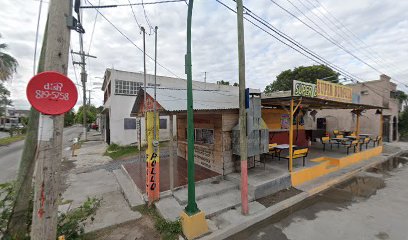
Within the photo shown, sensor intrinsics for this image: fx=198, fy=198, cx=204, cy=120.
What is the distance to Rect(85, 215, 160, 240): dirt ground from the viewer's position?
454 centimetres

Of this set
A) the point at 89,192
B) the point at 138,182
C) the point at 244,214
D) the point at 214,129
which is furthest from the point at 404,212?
→ the point at 89,192

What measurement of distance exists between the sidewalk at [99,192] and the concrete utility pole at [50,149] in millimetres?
1758

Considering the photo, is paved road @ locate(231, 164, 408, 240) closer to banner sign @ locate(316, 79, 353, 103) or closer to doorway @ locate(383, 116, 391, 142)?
banner sign @ locate(316, 79, 353, 103)

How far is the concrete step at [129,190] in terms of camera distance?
6.18 m

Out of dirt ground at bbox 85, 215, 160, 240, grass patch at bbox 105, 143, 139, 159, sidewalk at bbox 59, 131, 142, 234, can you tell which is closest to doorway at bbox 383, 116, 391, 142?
grass patch at bbox 105, 143, 139, 159

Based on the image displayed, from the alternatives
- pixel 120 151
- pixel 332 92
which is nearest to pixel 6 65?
pixel 120 151

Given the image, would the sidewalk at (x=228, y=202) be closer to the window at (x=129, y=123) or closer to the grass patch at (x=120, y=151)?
the grass patch at (x=120, y=151)

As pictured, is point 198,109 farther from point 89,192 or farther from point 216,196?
point 89,192

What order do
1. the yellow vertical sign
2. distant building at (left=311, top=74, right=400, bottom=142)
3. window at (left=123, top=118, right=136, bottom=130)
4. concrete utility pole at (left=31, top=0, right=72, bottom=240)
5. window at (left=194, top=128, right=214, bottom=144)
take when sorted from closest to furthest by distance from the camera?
concrete utility pole at (left=31, top=0, right=72, bottom=240), the yellow vertical sign, window at (left=194, top=128, right=214, bottom=144), window at (left=123, top=118, right=136, bottom=130), distant building at (left=311, top=74, right=400, bottom=142)

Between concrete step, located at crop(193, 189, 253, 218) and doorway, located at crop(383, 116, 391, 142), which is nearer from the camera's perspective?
concrete step, located at crop(193, 189, 253, 218)

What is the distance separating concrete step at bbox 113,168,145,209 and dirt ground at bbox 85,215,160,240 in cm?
98

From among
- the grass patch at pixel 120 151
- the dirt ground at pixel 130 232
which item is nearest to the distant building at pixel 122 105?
the grass patch at pixel 120 151

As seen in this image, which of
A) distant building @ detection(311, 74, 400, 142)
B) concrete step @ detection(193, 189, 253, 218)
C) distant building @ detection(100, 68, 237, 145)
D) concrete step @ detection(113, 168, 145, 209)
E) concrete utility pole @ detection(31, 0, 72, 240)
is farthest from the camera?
distant building @ detection(311, 74, 400, 142)

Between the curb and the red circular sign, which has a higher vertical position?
the red circular sign
